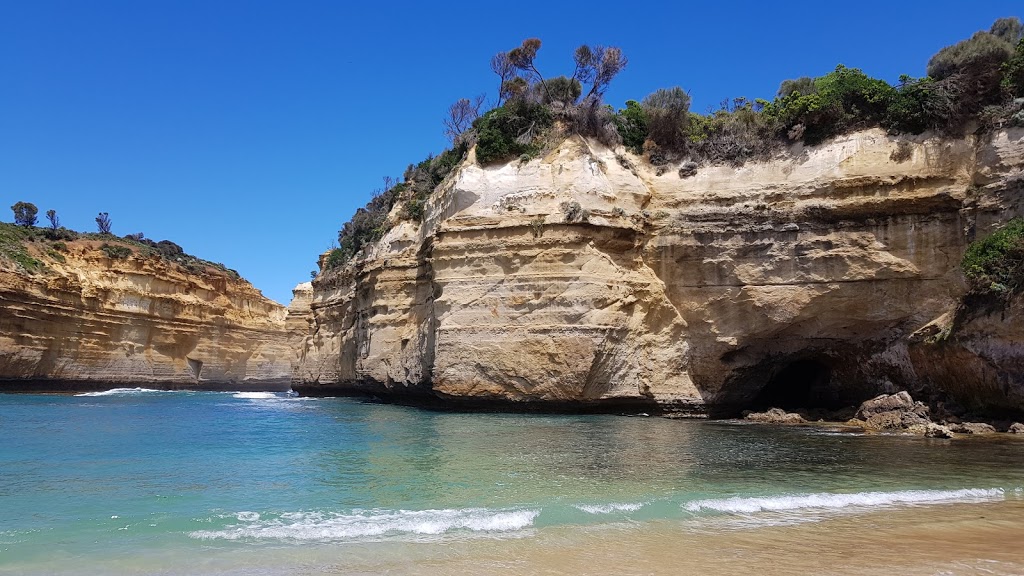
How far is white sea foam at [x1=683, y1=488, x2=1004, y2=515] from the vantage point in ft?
25.6

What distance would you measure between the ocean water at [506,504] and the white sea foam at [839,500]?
3cm

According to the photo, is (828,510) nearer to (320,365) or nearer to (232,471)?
(232,471)

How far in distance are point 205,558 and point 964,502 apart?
8528 millimetres

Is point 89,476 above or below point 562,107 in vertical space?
below

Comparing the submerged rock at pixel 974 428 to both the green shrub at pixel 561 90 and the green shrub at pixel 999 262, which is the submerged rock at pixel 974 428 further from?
the green shrub at pixel 561 90

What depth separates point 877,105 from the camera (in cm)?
1933

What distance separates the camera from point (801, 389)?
23.0 metres

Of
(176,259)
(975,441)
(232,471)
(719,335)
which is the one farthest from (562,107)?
(176,259)

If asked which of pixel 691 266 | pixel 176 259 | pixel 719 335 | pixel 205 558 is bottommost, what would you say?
pixel 205 558

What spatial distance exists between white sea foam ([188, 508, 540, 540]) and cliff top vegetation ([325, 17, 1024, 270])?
1566 centimetres

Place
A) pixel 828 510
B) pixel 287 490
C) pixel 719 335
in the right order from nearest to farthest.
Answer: pixel 828 510, pixel 287 490, pixel 719 335

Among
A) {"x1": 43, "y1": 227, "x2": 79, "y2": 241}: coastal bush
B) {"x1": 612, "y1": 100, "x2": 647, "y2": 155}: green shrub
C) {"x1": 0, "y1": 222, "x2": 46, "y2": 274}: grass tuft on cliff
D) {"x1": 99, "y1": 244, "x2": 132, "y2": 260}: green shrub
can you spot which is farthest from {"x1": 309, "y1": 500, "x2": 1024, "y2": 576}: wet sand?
{"x1": 43, "y1": 227, "x2": 79, "y2": 241}: coastal bush

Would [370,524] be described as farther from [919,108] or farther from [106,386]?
[106,386]

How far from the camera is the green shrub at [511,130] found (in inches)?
853
